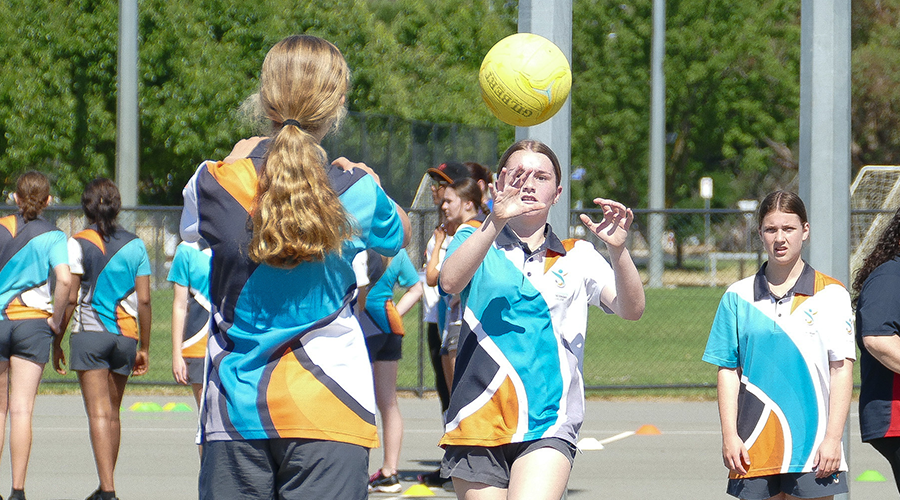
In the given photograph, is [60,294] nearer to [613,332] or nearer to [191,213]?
[191,213]

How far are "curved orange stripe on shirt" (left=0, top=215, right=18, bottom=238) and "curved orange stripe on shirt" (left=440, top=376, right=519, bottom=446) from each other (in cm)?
412

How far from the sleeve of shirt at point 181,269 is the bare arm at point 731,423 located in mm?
3383

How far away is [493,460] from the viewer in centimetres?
391

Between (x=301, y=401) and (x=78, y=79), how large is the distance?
86.7 feet

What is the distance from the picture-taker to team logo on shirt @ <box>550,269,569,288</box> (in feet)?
13.2

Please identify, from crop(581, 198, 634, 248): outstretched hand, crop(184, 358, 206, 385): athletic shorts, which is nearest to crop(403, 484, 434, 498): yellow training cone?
crop(184, 358, 206, 385): athletic shorts

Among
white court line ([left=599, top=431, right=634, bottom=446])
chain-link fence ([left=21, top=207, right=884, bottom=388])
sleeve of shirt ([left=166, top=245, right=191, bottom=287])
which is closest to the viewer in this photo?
sleeve of shirt ([left=166, top=245, right=191, bottom=287])

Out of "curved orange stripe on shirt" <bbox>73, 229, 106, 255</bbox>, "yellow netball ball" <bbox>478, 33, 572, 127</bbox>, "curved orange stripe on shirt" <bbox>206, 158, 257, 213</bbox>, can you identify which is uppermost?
"yellow netball ball" <bbox>478, 33, 572, 127</bbox>

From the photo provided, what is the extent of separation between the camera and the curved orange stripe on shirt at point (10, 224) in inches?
269

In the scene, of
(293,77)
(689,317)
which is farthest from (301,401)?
(689,317)

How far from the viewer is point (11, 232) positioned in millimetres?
6824

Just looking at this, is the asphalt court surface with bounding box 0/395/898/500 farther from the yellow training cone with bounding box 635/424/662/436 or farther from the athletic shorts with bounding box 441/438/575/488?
the athletic shorts with bounding box 441/438/575/488

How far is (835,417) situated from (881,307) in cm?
53

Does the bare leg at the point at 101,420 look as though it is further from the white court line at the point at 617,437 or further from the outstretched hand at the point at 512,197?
the white court line at the point at 617,437
